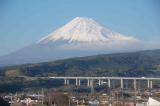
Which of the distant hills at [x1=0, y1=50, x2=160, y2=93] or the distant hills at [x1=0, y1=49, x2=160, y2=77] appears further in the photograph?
the distant hills at [x1=0, y1=49, x2=160, y2=77]

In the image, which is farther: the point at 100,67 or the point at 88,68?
the point at 88,68

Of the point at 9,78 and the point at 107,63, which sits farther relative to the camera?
the point at 107,63

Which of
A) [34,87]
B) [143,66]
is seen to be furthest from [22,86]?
[143,66]

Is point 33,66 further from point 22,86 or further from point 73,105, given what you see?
point 73,105

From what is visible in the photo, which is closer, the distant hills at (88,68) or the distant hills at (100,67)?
the distant hills at (88,68)

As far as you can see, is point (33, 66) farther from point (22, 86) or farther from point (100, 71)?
point (22, 86)

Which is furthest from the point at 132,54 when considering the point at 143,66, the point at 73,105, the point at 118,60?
the point at 73,105

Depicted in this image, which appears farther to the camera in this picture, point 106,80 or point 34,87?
point 106,80

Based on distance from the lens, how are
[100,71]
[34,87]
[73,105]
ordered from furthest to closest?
[100,71] → [34,87] → [73,105]

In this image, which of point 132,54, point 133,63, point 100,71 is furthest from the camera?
point 132,54
